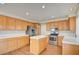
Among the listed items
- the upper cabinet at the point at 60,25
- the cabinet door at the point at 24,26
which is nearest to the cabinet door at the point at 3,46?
the cabinet door at the point at 24,26

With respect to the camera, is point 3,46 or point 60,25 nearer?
point 3,46

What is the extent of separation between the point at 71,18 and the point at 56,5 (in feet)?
0.92

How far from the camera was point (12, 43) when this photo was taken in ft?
4.21

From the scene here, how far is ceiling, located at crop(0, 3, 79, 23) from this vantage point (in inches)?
43.8

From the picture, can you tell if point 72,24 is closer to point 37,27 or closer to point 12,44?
point 37,27

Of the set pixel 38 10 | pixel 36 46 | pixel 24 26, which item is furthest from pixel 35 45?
pixel 38 10

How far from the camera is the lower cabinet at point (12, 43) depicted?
1.16m

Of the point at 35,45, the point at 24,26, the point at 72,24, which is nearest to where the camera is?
the point at 72,24

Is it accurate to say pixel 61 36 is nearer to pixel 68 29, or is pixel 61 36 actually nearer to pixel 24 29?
pixel 68 29

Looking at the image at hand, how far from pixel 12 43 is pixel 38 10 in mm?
603

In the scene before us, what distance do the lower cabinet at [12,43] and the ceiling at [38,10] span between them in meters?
0.33

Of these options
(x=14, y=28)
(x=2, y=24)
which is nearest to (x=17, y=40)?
(x=14, y=28)

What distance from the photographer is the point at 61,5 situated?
1.12 meters

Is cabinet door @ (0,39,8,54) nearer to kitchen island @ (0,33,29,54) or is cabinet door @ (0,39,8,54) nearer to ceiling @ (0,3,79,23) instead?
kitchen island @ (0,33,29,54)
